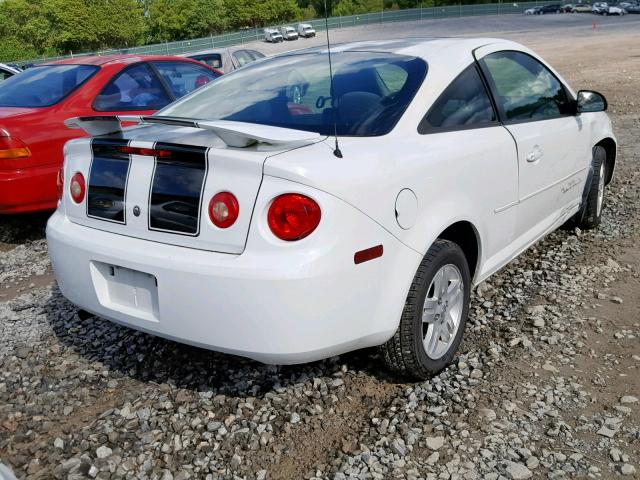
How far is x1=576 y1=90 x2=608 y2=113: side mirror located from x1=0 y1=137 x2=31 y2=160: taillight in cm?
416

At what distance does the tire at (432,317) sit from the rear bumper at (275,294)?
5.2 inches

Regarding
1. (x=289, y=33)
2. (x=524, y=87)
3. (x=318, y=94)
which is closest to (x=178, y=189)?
(x=318, y=94)

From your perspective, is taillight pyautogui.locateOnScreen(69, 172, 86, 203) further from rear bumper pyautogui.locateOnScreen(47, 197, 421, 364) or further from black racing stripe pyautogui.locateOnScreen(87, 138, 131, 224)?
rear bumper pyautogui.locateOnScreen(47, 197, 421, 364)

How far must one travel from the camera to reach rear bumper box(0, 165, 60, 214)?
4.88 m

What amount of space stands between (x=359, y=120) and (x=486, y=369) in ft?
4.47

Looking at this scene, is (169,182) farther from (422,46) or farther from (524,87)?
(524,87)

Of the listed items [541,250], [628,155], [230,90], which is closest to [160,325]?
[230,90]

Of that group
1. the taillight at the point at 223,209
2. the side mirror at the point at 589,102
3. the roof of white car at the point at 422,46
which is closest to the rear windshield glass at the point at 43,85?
the roof of white car at the point at 422,46

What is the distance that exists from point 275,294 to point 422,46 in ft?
5.77

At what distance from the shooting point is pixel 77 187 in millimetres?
2846

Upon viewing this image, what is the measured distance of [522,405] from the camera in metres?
2.71

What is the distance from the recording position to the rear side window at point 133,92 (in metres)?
5.74

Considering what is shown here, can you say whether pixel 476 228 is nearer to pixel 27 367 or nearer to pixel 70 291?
pixel 70 291

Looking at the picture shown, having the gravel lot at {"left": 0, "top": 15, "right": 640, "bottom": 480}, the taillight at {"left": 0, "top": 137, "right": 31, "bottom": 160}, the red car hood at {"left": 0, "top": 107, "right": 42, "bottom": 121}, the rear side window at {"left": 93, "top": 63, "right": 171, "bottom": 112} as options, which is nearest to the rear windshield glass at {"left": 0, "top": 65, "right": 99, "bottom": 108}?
the red car hood at {"left": 0, "top": 107, "right": 42, "bottom": 121}
